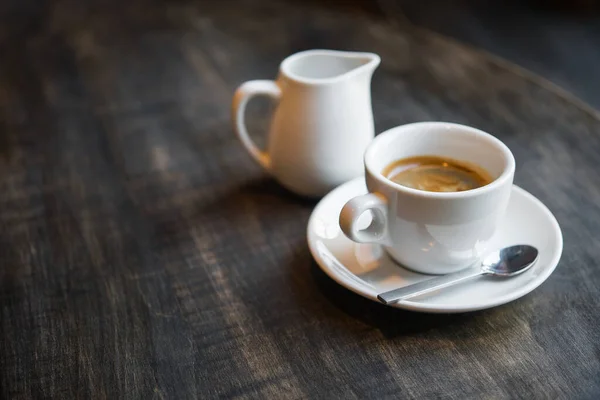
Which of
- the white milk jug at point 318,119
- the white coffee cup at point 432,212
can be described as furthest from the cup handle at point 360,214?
the white milk jug at point 318,119

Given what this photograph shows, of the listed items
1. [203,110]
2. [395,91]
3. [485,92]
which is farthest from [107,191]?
[485,92]

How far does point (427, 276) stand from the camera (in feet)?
2.05

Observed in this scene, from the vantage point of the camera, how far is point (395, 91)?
100cm

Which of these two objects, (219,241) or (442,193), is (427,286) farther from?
(219,241)

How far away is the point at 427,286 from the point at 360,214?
0.29 feet

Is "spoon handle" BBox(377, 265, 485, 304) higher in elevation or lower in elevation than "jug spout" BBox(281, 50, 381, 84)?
lower

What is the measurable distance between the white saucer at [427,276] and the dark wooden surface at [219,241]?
0.02m

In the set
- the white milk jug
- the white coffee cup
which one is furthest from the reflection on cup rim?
the white milk jug

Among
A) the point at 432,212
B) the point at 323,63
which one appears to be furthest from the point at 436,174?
the point at 323,63

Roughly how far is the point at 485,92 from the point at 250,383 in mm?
612

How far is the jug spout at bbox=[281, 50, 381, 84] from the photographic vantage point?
0.76m

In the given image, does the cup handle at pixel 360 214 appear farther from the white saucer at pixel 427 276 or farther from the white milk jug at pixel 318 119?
the white milk jug at pixel 318 119

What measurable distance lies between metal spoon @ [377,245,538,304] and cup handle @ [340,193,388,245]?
57 millimetres

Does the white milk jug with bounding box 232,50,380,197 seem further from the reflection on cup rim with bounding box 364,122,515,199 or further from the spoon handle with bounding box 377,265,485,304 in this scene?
the spoon handle with bounding box 377,265,485,304
